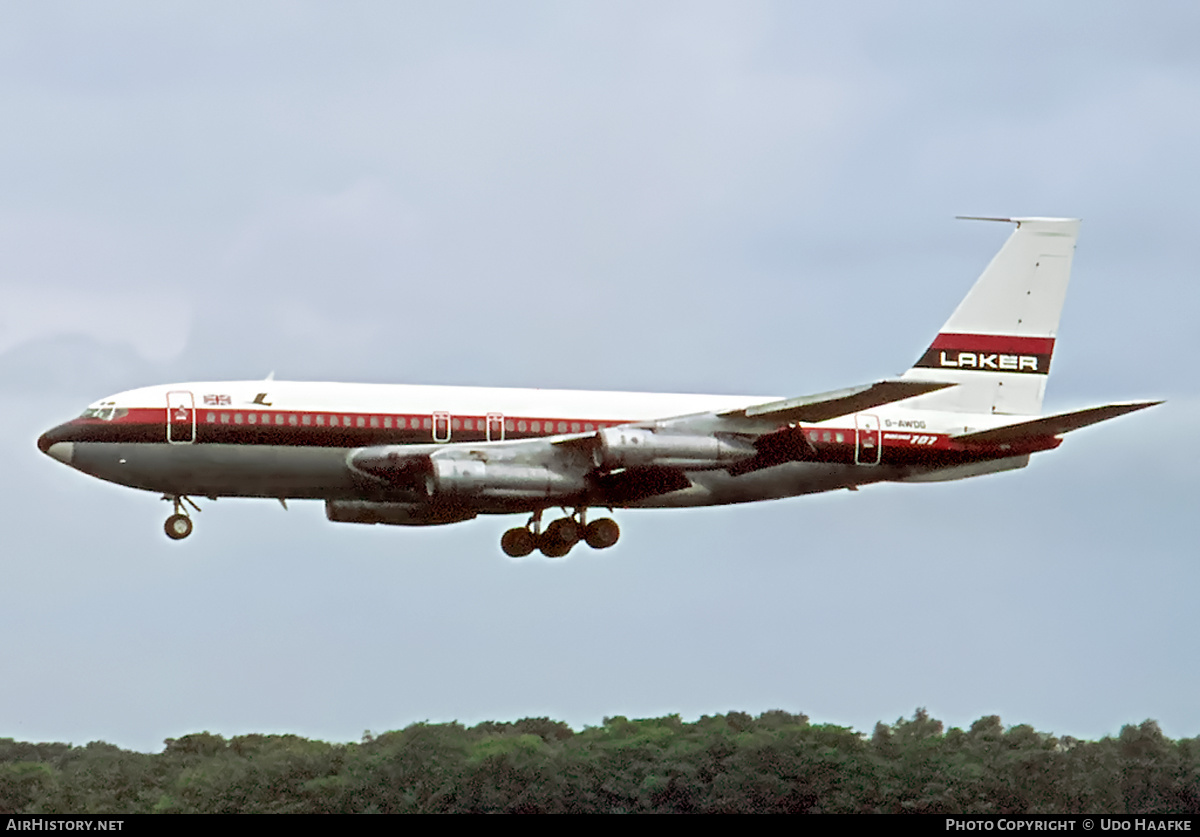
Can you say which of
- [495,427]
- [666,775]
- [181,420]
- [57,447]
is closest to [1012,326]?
[495,427]

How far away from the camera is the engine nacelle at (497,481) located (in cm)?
6544

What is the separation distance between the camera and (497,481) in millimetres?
65938

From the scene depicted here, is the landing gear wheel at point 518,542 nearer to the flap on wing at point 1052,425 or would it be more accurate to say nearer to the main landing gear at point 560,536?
the main landing gear at point 560,536

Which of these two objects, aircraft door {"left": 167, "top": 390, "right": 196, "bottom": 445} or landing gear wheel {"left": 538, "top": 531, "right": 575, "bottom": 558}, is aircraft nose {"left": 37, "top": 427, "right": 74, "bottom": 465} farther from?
landing gear wheel {"left": 538, "top": 531, "right": 575, "bottom": 558}

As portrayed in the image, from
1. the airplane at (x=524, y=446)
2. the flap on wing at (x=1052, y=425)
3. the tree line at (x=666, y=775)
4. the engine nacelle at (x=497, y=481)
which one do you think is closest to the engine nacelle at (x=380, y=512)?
the airplane at (x=524, y=446)

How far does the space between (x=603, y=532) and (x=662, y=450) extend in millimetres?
6070

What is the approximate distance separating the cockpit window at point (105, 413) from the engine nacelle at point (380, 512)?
889 centimetres

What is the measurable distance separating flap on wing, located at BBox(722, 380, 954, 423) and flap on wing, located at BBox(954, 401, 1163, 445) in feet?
16.0

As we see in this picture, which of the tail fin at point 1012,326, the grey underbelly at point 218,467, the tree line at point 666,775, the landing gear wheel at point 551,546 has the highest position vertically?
the tail fin at point 1012,326

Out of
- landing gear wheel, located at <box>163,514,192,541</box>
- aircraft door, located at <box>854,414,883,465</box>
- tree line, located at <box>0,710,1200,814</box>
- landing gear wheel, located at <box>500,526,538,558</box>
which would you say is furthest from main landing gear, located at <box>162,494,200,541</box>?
tree line, located at <box>0,710,1200,814</box>

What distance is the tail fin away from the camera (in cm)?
7588
